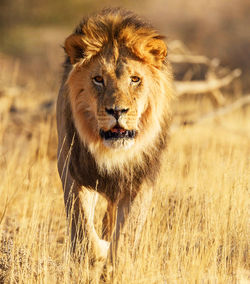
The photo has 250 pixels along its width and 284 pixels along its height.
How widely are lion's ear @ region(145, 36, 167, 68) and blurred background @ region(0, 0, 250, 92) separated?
28.1 feet

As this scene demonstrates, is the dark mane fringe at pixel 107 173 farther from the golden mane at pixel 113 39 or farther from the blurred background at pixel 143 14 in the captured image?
the blurred background at pixel 143 14

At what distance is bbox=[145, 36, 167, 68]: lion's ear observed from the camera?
392 centimetres

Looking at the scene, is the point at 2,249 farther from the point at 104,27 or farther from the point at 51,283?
the point at 104,27

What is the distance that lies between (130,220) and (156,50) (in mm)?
1306

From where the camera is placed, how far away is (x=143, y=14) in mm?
22344

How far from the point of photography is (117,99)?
356 cm

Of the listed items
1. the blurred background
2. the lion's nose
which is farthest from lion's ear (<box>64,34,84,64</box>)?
the blurred background

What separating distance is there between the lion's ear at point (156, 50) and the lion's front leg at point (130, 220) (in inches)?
39.3

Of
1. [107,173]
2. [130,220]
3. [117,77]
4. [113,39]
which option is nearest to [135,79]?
[117,77]

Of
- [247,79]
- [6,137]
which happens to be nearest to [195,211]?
[6,137]

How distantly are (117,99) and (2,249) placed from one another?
141cm

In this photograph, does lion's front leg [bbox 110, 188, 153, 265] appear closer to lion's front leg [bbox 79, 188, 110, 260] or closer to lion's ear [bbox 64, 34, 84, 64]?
lion's front leg [bbox 79, 188, 110, 260]

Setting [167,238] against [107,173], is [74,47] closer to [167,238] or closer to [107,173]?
[107,173]

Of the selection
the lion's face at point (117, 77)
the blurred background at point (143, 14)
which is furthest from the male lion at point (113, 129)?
the blurred background at point (143, 14)
